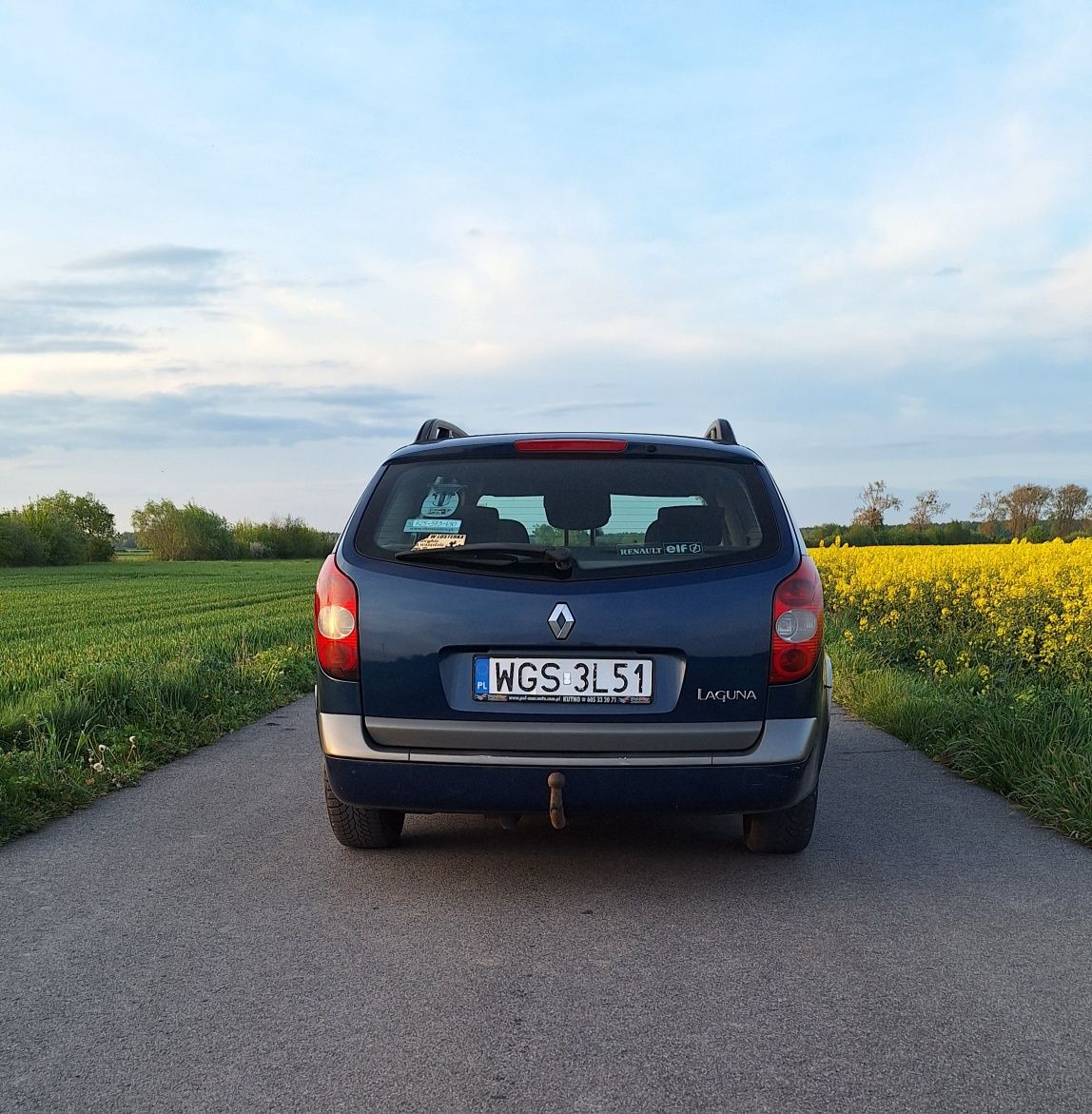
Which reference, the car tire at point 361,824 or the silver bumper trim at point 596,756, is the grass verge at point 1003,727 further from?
the car tire at point 361,824

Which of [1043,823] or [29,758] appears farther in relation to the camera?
[29,758]

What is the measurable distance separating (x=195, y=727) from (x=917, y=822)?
4.61 m

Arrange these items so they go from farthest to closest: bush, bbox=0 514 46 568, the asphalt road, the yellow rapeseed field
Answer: bush, bbox=0 514 46 568, the yellow rapeseed field, the asphalt road

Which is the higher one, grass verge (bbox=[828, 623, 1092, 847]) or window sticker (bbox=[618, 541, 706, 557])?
window sticker (bbox=[618, 541, 706, 557])

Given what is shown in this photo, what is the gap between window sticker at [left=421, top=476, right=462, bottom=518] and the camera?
425cm

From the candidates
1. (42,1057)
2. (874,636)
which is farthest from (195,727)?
(874,636)

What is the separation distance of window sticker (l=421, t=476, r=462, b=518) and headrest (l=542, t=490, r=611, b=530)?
1.09ft

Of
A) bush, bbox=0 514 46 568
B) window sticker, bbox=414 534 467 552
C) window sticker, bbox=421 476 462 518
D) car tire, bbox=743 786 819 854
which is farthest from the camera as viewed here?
bush, bbox=0 514 46 568

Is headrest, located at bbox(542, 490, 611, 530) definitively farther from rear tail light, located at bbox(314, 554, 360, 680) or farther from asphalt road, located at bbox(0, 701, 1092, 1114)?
asphalt road, located at bbox(0, 701, 1092, 1114)

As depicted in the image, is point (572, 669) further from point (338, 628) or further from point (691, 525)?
point (338, 628)

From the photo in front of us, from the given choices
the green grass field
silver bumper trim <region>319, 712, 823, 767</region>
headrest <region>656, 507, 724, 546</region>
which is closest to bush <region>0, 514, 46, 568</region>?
the green grass field

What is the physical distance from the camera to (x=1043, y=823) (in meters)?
→ 5.07

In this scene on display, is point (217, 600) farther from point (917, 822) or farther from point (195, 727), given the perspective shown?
point (917, 822)

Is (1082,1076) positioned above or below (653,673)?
below
